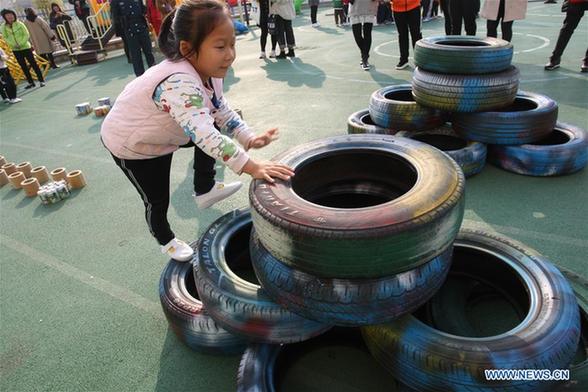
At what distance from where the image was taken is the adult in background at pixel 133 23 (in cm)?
808

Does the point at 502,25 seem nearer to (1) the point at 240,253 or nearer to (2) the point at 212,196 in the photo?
(2) the point at 212,196

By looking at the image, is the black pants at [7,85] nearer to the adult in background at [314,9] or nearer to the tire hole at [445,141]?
the tire hole at [445,141]

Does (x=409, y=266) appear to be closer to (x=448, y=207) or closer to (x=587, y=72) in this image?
(x=448, y=207)

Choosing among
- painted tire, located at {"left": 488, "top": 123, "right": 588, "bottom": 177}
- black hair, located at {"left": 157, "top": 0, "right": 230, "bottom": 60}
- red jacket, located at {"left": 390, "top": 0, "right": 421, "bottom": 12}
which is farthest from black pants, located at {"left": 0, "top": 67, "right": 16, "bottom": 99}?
→ painted tire, located at {"left": 488, "top": 123, "right": 588, "bottom": 177}

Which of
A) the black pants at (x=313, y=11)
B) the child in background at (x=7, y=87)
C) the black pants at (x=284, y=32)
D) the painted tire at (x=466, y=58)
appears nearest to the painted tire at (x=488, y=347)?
the painted tire at (x=466, y=58)

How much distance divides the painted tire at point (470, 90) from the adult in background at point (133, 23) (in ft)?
22.1

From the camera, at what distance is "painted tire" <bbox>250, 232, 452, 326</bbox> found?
1.69m

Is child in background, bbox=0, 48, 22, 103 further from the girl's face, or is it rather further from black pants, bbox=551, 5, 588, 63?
black pants, bbox=551, 5, 588, 63

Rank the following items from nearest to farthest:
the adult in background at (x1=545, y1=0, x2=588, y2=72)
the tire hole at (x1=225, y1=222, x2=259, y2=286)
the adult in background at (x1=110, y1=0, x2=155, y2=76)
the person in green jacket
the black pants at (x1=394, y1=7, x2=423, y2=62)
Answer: the tire hole at (x1=225, y1=222, x2=259, y2=286) < the adult in background at (x1=545, y1=0, x2=588, y2=72) < the black pants at (x1=394, y1=7, x2=423, y2=62) < the adult in background at (x1=110, y1=0, x2=155, y2=76) < the person in green jacket

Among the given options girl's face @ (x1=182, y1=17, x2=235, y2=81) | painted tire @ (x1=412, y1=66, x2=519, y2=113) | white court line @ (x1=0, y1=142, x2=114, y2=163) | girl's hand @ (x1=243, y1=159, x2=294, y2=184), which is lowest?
white court line @ (x1=0, y1=142, x2=114, y2=163)

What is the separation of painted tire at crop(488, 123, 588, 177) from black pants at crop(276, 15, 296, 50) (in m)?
7.39

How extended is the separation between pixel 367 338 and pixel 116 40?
18207 millimetres

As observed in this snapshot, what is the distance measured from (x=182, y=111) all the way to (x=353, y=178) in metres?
1.18

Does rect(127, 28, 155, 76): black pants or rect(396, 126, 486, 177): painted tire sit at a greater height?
rect(127, 28, 155, 76): black pants
